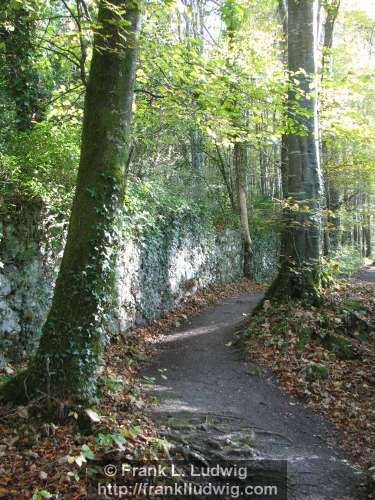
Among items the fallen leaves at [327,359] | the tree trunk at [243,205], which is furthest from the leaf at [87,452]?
the tree trunk at [243,205]

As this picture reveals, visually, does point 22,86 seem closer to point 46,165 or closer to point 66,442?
point 46,165

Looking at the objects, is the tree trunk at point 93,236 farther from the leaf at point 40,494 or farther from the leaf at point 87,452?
the leaf at point 40,494

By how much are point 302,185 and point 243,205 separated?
27.2ft

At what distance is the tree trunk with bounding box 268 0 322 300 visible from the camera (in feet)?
28.0

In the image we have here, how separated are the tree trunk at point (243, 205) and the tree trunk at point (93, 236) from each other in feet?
36.4

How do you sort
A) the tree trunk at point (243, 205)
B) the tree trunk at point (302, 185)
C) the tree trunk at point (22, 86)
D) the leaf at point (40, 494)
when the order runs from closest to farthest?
the leaf at point (40, 494)
the tree trunk at point (302, 185)
the tree trunk at point (22, 86)
the tree trunk at point (243, 205)

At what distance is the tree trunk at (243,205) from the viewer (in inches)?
653

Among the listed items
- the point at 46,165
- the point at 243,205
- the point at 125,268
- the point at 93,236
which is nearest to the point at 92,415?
the point at 93,236

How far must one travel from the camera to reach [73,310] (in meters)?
4.49

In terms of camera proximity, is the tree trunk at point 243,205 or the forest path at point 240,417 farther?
Answer: the tree trunk at point 243,205

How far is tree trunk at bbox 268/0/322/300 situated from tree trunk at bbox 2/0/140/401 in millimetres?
4694

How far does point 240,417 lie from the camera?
559 cm

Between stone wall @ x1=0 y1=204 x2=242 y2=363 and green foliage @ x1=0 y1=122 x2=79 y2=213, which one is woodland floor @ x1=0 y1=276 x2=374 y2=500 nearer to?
stone wall @ x1=0 y1=204 x2=242 y2=363

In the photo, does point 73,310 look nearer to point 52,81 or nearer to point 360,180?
point 52,81
